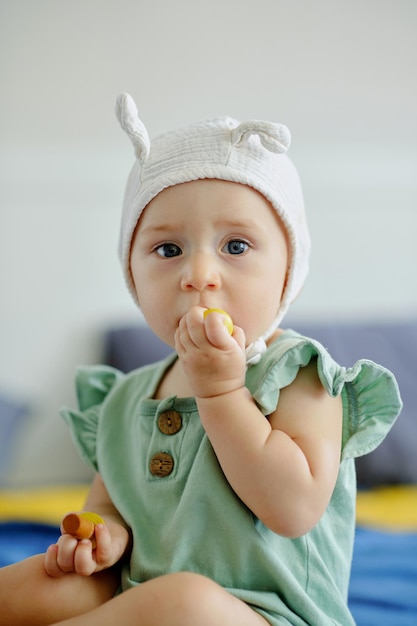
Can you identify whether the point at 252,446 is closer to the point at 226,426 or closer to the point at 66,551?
the point at 226,426

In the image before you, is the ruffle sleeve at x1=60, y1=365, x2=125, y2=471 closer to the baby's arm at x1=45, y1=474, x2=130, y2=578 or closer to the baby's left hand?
the baby's arm at x1=45, y1=474, x2=130, y2=578

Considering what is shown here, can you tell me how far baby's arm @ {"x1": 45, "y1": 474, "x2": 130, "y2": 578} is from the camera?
2.64ft

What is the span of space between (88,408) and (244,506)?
33 centimetres

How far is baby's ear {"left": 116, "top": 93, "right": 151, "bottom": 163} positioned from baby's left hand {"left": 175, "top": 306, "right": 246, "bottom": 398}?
222 mm

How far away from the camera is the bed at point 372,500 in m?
1.18

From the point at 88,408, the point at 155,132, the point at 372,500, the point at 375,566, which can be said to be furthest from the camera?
the point at 155,132

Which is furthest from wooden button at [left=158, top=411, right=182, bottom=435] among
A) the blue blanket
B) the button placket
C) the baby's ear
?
the blue blanket

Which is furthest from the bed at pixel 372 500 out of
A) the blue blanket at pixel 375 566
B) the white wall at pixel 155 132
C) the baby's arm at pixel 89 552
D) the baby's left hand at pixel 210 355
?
the baby's left hand at pixel 210 355

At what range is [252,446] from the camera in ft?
2.42

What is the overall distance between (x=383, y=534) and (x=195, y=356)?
849 millimetres

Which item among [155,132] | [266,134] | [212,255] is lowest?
[212,255]

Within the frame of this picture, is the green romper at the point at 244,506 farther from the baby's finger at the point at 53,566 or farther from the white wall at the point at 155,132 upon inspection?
the white wall at the point at 155,132

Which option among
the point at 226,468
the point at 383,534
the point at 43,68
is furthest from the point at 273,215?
the point at 43,68

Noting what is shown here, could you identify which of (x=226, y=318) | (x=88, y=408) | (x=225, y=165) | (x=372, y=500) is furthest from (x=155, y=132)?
(x=226, y=318)
